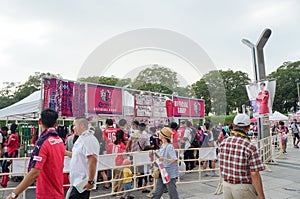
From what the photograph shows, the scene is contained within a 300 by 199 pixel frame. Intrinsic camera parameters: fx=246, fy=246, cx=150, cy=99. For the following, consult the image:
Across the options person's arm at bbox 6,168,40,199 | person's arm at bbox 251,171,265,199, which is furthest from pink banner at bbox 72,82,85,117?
person's arm at bbox 251,171,265,199

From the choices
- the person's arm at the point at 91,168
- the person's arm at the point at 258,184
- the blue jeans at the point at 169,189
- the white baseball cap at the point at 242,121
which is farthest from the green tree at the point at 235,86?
the person's arm at the point at 91,168

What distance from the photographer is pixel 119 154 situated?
4.97 meters

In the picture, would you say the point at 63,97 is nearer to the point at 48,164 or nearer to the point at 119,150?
the point at 119,150

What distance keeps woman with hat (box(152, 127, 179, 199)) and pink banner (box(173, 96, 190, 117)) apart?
776cm

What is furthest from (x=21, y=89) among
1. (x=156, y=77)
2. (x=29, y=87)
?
(x=156, y=77)

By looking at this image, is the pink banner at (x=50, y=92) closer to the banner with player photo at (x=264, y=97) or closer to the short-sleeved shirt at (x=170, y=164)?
the short-sleeved shirt at (x=170, y=164)

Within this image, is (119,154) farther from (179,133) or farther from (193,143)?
(193,143)

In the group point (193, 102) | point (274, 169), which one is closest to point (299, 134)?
point (193, 102)

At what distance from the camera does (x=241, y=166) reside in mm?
2441

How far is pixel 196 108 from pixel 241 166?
443 inches

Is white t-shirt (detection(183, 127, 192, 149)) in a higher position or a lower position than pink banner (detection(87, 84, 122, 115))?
lower

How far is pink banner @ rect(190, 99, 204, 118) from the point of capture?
13.2 m

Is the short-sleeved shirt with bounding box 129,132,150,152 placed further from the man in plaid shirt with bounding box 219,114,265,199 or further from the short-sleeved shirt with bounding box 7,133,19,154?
the man in plaid shirt with bounding box 219,114,265,199

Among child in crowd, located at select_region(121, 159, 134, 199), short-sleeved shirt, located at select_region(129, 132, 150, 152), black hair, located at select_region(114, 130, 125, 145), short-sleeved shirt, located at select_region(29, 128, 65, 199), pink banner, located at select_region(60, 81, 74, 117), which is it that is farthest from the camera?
pink banner, located at select_region(60, 81, 74, 117)
